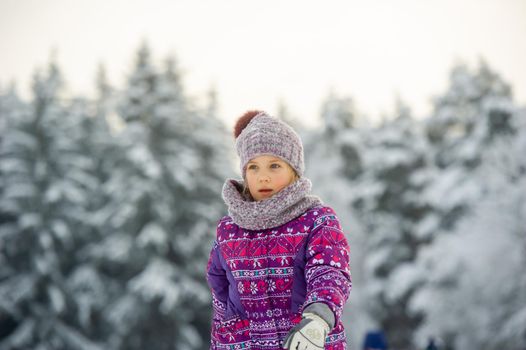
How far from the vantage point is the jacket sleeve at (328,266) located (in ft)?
6.41

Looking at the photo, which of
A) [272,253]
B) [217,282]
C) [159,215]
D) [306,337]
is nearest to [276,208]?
[272,253]

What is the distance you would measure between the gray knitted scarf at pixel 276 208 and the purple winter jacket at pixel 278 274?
0.11ft

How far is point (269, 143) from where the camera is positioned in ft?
8.32

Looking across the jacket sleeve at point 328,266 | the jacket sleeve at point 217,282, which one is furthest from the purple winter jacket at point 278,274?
the jacket sleeve at point 217,282

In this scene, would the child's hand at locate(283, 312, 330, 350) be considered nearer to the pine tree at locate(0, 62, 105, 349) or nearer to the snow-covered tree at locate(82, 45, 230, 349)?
the snow-covered tree at locate(82, 45, 230, 349)

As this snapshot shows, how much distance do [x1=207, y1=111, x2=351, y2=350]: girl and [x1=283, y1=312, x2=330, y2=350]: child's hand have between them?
130 mm

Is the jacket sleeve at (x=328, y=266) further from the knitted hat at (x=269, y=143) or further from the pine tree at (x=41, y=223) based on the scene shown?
the pine tree at (x=41, y=223)

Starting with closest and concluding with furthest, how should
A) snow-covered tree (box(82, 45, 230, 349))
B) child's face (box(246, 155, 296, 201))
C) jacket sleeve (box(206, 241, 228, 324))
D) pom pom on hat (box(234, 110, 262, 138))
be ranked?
child's face (box(246, 155, 296, 201)) < jacket sleeve (box(206, 241, 228, 324)) < pom pom on hat (box(234, 110, 262, 138)) < snow-covered tree (box(82, 45, 230, 349))

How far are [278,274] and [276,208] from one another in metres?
0.27

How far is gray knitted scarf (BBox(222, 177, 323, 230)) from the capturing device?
2.32 m

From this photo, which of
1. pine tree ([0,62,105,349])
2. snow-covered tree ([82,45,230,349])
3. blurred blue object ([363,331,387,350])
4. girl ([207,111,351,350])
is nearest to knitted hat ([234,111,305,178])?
girl ([207,111,351,350])

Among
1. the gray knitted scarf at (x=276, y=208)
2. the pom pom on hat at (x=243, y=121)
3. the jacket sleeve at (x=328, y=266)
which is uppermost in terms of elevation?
the pom pom on hat at (x=243, y=121)

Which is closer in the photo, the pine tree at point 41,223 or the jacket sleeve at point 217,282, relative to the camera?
the jacket sleeve at point 217,282

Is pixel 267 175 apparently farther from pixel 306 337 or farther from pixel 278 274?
pixel 306 337
